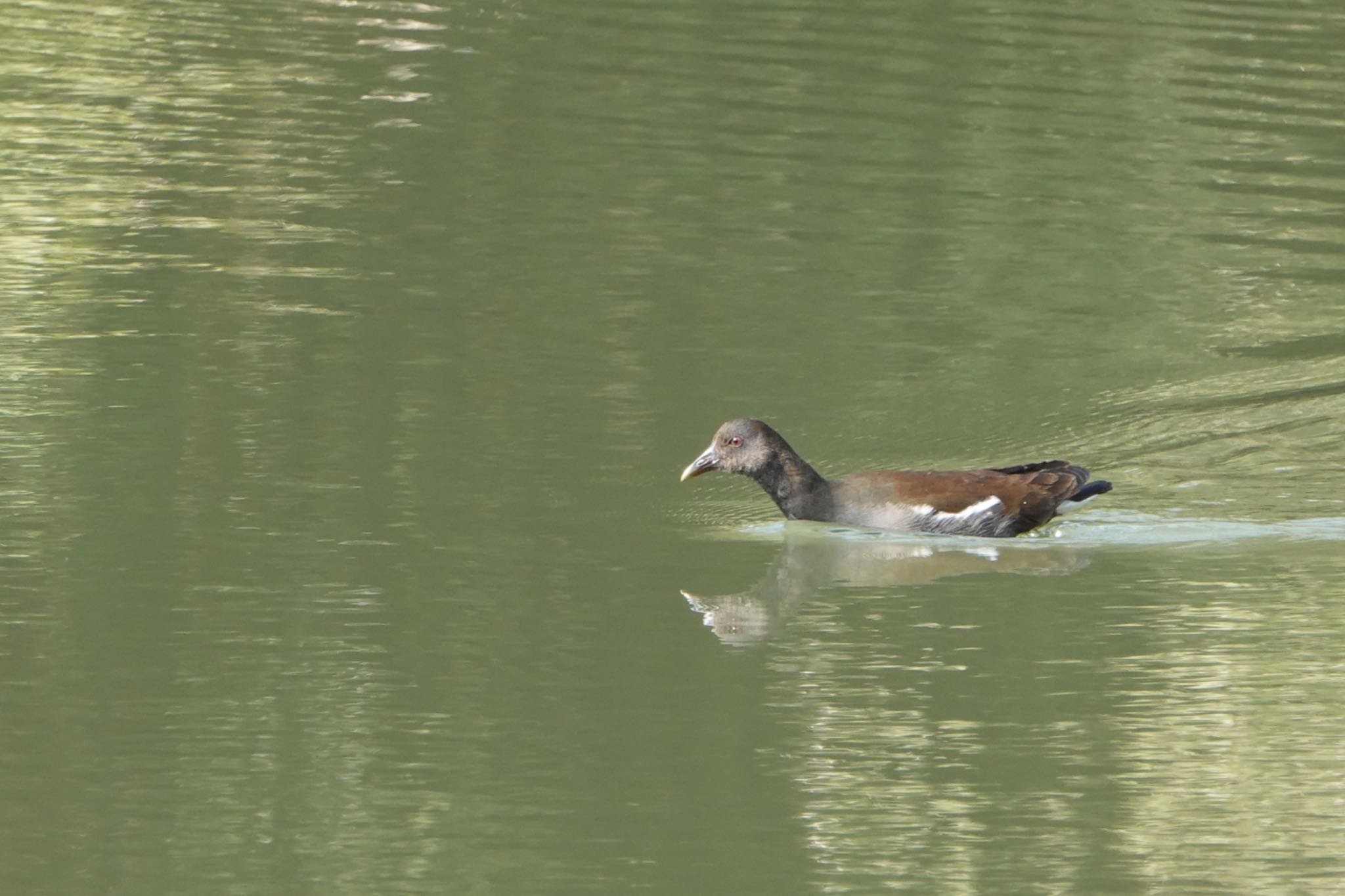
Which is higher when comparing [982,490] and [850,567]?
[982,490]

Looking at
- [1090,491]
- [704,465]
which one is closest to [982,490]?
[1090,491]

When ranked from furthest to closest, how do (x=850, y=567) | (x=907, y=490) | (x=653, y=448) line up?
1. (x=653, y=448)
2. (x=907, y=490)
3. (x=850, y=567)

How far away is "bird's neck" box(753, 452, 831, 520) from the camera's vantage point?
42.6 feet

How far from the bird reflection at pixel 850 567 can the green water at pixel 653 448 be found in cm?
4

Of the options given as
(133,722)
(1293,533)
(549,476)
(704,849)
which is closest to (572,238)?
(549,476)

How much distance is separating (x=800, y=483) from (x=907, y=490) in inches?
22.8

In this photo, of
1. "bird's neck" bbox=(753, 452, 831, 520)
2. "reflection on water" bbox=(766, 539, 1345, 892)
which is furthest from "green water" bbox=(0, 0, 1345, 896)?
"bird's neck" bbox=(753, 452, 831, 520)

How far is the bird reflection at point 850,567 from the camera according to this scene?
11.3 m

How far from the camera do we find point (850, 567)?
12422 mm

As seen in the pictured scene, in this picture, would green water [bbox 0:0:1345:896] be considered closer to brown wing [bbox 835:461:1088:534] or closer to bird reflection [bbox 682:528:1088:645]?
bird reflection [bbox 682:528:1088:645]

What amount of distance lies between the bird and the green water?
0.17 metres

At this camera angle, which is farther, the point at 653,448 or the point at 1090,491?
the point at 653,448

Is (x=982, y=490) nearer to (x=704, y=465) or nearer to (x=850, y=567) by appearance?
(x=850, y=567)

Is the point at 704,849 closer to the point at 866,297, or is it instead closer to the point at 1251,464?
the point at 1251,464
